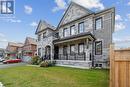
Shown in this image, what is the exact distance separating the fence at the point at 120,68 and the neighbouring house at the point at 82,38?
12477 mm

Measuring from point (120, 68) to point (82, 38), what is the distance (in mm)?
14389

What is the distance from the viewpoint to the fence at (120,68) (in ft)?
16.9

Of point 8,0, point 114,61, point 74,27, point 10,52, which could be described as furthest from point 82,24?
point 10,52

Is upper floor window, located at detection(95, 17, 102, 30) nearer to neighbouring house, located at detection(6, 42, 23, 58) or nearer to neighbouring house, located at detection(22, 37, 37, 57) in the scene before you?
neighbouring house, located at detection(22, 37, 37, 57)

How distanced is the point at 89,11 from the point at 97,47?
14.1 feet

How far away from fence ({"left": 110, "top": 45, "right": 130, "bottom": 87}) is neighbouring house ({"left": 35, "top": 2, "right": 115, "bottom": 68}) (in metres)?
12.5

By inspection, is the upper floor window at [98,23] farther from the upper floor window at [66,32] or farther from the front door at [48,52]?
the front door at [48,52]

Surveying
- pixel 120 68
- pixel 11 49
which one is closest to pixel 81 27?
pixel 120 68

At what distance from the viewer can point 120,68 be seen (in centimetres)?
530

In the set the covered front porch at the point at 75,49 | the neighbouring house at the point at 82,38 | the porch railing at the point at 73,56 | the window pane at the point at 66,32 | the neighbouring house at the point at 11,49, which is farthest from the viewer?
the neighbouring house at the point at 11,49

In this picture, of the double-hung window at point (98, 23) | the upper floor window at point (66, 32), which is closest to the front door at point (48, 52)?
the upper floor window at point (66, 32)

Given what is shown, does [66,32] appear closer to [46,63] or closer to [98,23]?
[46,63]

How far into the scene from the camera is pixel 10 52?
58.9 m

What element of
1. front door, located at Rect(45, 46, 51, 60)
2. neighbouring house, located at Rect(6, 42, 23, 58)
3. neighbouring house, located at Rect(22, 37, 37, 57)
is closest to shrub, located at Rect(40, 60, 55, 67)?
front door, located at Rect(45, 46, 51, 60)
